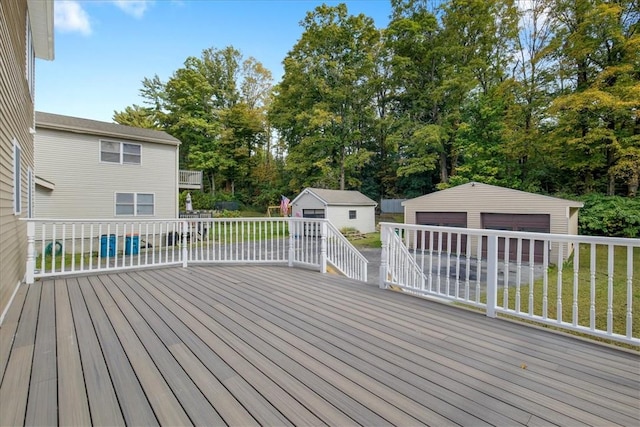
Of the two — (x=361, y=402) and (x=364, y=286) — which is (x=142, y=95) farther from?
(x=361, y=402)

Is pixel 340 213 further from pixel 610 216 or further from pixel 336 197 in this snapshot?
pixel 610 216

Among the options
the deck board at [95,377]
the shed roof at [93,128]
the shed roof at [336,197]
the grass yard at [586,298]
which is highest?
the shed roof at [93,128]

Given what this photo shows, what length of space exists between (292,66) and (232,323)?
2146 centimetres

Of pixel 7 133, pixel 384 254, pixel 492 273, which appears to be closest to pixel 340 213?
pixel 384 254

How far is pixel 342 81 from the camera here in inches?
832

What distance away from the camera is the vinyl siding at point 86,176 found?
10.2m

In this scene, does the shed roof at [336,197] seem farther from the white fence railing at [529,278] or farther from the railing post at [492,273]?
the railing post at [492,273]

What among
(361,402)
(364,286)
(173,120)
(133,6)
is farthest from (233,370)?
(173,120)

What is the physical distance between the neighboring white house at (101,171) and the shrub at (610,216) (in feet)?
59.3

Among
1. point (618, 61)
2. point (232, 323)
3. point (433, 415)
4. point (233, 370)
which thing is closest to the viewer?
point (433, 415)

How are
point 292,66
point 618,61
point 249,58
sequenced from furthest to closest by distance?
1. point 249,58
2. point 292,66
3. point 618,61

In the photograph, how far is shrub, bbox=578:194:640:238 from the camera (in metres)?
11.6

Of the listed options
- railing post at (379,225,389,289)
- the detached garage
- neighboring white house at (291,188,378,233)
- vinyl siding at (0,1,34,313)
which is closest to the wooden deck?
vinyl siding at (0,1,34,313)

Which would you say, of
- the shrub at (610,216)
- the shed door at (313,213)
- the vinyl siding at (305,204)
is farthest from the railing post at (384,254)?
the shrub at (610,216)
